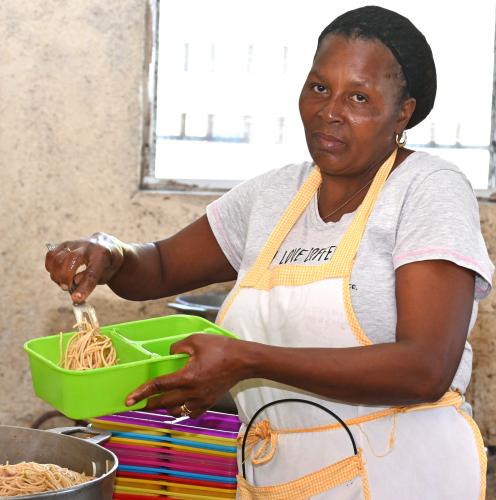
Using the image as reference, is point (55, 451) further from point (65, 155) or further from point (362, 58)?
point (65, 155)

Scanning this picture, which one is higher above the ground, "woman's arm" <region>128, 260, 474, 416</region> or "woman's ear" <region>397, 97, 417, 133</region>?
"woman's ear" <region>397, 97, 417, 133</region>

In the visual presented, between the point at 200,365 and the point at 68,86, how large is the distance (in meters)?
2.69

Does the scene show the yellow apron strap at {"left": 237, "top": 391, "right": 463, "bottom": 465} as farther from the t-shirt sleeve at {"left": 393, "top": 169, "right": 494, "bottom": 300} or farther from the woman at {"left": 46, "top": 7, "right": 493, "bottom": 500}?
the t-shirt sleeve at {"left": 393, "top": 169, "right": 494, "bottom": 300}

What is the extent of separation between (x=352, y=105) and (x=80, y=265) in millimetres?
764

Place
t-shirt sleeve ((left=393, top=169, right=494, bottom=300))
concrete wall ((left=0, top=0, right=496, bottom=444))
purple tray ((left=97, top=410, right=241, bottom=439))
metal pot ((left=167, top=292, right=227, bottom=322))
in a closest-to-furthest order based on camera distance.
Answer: t-shirt sleeve ((left=393, top=169, right=494, bottom=300)) < purple tray ((left=97, top=410, right=241, bottom=439)) < metal pot ((left=167, top=292, right=227, bottom=322)) < concrete wall ((left=0, top=0, right=496, bottom=444))

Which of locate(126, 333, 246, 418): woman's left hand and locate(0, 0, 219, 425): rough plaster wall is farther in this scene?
locate(0, 0, 219, 425): rough plaster wall

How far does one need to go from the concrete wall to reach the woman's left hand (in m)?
2.45

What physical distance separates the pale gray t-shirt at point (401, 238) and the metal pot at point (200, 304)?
3.47 feet

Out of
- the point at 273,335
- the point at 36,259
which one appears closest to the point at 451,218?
the point at 273,335

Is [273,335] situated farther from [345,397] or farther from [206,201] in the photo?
[206,201]

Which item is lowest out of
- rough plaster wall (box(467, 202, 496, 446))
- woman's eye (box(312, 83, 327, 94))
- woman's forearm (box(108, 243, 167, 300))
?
rough plaster wall (box(467, 202, 496, 446))

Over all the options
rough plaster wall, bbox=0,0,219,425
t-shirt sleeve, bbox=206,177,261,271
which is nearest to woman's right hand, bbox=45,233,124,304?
t-shirt sleeve, bbox=206,177,261,271

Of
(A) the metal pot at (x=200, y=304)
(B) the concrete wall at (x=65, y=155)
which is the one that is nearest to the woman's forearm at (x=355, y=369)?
(A) the metal pot at (x=200, y=304)

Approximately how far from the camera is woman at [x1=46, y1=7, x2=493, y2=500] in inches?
76.9
